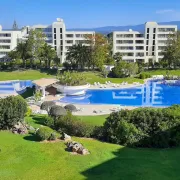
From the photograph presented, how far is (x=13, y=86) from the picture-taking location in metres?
45.1

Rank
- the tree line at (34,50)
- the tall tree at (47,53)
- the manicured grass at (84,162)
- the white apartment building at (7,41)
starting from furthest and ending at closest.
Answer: the white apartment building at (7,41) → the tall tree at (47,53) → the tree line at (34,50) → the manicured grass at (84,162)

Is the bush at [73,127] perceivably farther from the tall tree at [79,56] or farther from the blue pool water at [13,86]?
the tall tree at [79,56]

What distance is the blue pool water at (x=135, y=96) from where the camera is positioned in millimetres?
35344

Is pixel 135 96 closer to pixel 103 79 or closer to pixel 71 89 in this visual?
pixel 71 89

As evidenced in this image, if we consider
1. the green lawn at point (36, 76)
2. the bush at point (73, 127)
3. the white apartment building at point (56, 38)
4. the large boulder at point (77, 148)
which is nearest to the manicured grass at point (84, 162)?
the large boulder at point (77, 148)

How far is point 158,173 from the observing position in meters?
13.3

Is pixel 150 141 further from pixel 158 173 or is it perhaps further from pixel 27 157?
pixel 27 157

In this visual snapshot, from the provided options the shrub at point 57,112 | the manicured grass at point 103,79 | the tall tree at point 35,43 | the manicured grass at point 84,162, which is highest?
the tall tree at point 35,43

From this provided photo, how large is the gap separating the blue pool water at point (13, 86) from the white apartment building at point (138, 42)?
28953mm

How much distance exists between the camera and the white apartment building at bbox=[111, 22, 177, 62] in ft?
233

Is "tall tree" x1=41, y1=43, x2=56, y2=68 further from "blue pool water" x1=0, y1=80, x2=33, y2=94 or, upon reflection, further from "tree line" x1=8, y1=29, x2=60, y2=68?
"blue pool water" x1=0, y1=80, x2=33, y2=94

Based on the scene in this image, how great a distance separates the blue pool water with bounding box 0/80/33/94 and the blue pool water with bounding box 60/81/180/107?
8.59 m

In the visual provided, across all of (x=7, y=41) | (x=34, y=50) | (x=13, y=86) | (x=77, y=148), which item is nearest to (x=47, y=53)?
(x=34, y=50)

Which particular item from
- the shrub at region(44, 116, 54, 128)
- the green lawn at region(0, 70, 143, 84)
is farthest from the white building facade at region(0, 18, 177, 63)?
the shrub at region(44, 116, 54, 128)
